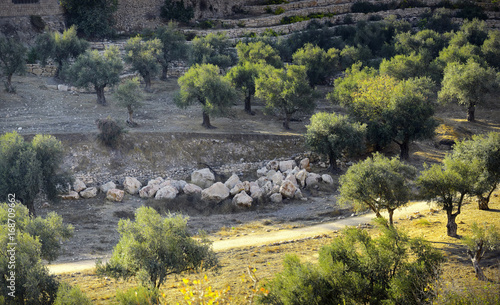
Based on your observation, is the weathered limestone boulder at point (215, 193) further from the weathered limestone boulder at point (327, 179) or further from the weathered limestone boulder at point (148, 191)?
the weathered limestone boulder at point (327, 179)

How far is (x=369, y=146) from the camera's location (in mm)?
40938

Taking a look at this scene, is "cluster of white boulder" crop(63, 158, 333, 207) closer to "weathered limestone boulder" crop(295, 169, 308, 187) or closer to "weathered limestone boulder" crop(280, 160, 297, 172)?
"weathered limestone boulder" crop(295, 169, 308, 187)

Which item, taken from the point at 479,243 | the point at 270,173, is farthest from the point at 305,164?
the point at 479,243

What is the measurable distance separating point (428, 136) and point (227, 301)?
2593cm

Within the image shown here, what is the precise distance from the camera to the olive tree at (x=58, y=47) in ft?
163

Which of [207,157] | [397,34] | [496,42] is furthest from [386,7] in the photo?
[207,157]

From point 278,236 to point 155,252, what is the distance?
11.4 metres

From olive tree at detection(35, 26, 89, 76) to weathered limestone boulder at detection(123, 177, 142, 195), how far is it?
21.3 meters

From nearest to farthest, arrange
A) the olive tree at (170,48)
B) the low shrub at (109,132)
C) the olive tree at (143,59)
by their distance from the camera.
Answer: the low shrub at (109,132)
the olive tree at (143,59)
the olive tree at (170,48)

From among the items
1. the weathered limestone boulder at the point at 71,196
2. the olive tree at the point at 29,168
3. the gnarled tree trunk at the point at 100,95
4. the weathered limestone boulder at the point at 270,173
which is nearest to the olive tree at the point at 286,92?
the weathered limestone boulder at the point at 270,173

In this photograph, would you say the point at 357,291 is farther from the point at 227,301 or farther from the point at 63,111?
the point at 63,111

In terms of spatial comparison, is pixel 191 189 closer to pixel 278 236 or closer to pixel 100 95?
pixel 278 236

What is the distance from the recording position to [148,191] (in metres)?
34.2

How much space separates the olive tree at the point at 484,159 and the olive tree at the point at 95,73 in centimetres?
3091
